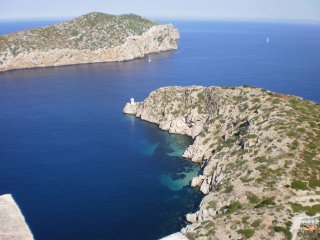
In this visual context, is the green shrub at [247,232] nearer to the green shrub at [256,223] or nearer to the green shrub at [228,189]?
the green shrub at [256,223]

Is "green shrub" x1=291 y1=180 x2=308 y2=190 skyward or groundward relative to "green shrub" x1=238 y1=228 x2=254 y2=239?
skyward

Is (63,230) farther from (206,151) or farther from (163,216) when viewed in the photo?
(206,151)

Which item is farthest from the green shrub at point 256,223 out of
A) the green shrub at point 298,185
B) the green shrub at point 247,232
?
the green shrub at point 298,185

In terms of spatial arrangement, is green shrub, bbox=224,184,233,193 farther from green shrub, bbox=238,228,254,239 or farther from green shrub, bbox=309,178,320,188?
green shrub, bbox=309,178,320,188

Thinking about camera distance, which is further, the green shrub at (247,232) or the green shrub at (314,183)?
the green shrub at (314,183)

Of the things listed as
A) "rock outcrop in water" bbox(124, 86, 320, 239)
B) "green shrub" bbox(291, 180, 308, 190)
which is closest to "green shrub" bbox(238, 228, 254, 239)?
"rock outcrop in water" bbox(124, 86, 320, 239)

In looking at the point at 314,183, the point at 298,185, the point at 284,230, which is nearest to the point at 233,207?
the point at 284,230

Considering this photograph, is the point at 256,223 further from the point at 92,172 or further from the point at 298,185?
the point at 92,172
